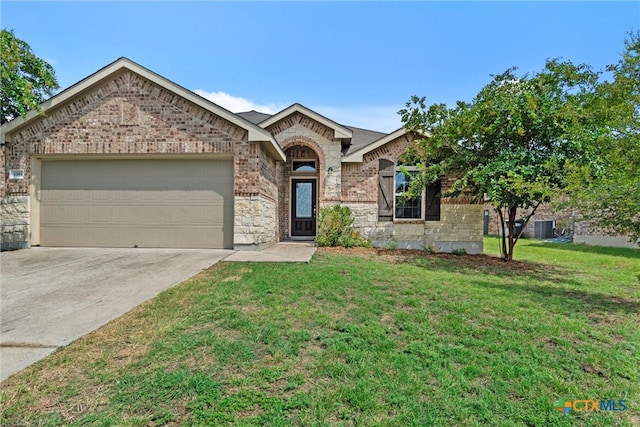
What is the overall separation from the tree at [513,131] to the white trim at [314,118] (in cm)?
265

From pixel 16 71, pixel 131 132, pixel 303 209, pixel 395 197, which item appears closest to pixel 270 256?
pixel 303 209

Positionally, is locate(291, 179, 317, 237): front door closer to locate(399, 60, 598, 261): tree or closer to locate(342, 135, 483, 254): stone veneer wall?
locate(342, 135, 483, 254): stone veneer wall

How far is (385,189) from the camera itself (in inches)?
453

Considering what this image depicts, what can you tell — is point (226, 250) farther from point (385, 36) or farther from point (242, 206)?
point (385, 36)

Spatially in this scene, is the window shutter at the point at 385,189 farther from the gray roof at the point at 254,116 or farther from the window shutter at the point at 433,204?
the gray roof at the point at 254,116

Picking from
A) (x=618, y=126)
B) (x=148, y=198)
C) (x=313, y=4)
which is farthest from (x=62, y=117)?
(x=618, y=126)

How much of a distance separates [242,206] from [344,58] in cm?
739

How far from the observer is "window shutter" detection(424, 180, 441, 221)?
448 inches

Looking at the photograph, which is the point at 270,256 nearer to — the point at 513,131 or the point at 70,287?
the point at 70,287

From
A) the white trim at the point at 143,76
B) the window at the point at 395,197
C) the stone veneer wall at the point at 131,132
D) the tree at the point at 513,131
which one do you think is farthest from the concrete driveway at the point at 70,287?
the tree at the point at 513,131

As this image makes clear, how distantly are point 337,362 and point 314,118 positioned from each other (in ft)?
32.5

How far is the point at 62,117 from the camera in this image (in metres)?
8.70

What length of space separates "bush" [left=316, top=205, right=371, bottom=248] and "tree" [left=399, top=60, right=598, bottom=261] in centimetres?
266

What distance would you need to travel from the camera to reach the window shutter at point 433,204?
11370mm
